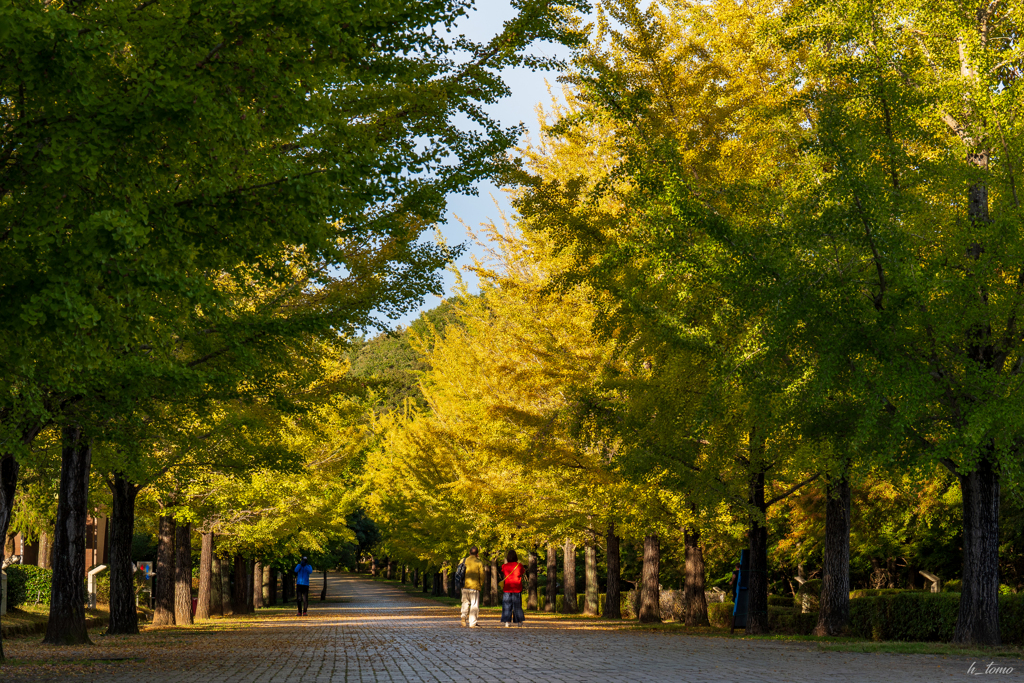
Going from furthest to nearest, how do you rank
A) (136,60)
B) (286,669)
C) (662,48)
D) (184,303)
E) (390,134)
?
(662,48) → (286,669) → (390,134) → (184,303) → (136,60)

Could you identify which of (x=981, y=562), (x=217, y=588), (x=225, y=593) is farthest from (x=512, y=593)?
(x=225, y=593)

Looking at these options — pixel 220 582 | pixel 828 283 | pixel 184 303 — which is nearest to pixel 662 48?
pixel 828 283

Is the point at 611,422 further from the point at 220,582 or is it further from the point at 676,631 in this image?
the point at 220,582

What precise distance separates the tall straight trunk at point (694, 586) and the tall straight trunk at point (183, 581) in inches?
509

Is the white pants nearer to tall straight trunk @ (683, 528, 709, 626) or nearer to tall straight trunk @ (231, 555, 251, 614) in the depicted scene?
tall straight trunk @ (683, 528, 709, 626)

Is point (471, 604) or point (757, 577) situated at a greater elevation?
point (757, 577)

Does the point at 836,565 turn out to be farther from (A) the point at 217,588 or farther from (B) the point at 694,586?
(A) the point at 217,588

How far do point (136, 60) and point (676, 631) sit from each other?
16810mm

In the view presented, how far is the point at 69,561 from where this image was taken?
1571 centimetres

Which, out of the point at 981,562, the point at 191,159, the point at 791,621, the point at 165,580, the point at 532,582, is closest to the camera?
the point at 191,159

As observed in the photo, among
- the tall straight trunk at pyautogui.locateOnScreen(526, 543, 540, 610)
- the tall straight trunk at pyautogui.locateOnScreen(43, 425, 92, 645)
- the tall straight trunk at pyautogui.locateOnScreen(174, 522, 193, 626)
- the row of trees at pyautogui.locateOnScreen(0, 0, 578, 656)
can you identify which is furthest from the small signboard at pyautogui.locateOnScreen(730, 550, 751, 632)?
the tall straight trunk at pyautogui.locateOnScreen(526, 543, 540, 610)

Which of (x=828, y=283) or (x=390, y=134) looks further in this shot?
(x=828, y=283)

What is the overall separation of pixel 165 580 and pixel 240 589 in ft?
32.7

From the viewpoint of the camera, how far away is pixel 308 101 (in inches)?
271
